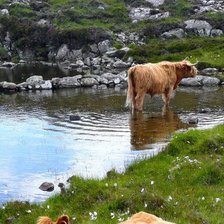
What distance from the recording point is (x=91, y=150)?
1802 cm

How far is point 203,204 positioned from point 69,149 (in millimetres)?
8189

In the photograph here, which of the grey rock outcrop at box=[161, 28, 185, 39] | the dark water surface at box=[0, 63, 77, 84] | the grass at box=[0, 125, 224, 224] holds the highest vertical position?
the grass at box=[0, 125, 224, 224]

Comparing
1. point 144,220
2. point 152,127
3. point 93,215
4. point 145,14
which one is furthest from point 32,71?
point 144,220

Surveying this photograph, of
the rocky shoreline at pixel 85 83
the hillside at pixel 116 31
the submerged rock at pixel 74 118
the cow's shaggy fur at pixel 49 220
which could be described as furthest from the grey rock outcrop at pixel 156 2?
the cow's shaggy fur at pixel 49 220

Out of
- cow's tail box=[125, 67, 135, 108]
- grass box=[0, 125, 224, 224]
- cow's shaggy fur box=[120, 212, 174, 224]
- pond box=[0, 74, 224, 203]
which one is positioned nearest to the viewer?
cow's shaggy fur box=[120, 212, 174, 224]

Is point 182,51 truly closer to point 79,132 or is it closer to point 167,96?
point 167,96

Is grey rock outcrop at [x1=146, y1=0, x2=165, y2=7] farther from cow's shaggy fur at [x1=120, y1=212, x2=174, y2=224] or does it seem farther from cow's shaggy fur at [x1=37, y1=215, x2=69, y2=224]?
cow's shaggy fur at [x1=37, y1=215, x2=69, y2=224]

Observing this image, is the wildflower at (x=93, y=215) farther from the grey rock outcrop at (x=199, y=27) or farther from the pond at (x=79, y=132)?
the grey rock outcrop at (x=199, y=27)

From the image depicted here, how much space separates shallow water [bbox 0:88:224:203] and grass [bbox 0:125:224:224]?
65.3 inches

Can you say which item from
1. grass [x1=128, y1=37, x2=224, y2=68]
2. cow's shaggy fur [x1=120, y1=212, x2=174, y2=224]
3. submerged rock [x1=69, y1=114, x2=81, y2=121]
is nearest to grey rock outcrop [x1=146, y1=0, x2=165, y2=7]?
grass [x1=128, y1=37, x2=224, y2=68]

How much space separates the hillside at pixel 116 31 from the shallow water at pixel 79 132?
1745cm

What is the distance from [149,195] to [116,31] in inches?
2304

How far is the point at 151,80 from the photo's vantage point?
25719 millimetres

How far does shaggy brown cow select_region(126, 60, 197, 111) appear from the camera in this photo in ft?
82.6
